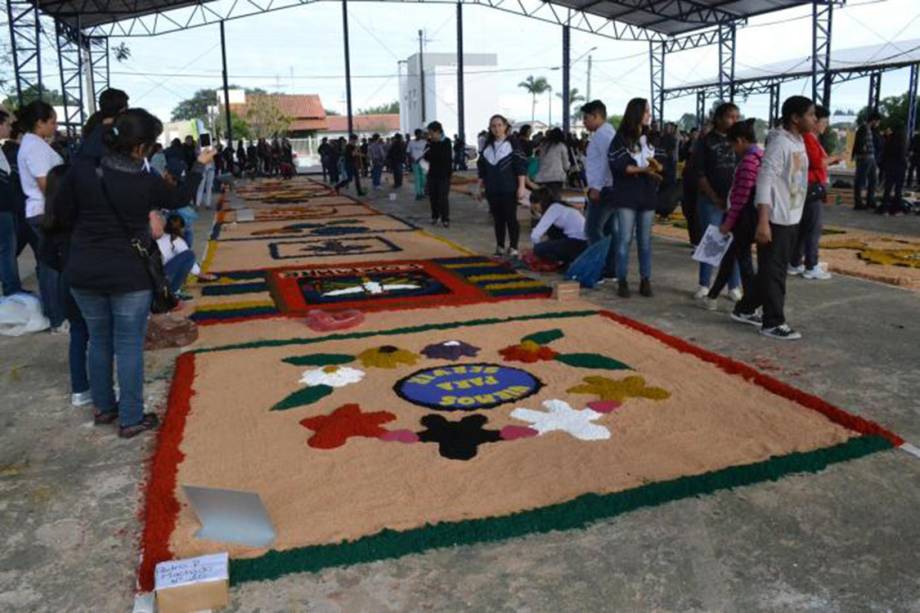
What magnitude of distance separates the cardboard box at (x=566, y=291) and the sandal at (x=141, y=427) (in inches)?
132

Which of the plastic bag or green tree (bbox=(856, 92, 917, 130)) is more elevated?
green tree (bbox=(856, 92, 917, 130))

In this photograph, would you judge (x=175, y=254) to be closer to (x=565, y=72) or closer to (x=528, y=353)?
(x=528, y=353)

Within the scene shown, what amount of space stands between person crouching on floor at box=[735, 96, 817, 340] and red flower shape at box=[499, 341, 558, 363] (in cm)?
152

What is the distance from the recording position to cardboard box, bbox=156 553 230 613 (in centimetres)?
209

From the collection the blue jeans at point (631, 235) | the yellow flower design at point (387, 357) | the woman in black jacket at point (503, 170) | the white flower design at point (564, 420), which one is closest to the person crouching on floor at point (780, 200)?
the blue jeans at point (631, 235)

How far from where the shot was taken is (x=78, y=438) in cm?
344

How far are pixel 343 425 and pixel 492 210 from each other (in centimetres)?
506

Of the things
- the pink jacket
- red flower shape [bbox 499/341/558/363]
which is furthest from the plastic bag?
the pink jacket

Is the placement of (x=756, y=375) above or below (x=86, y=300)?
below

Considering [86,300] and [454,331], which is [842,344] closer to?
[454,331]

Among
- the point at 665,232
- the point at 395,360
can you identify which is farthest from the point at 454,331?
the point at 665,232

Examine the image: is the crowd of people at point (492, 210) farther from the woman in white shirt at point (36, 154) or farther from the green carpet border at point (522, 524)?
the green carpet border at point (522, 524)

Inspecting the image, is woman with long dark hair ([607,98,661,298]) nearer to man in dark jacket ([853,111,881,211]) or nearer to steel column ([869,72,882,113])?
man in dark jacket ([853,111,881,211])

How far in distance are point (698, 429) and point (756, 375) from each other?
2.87 feet
